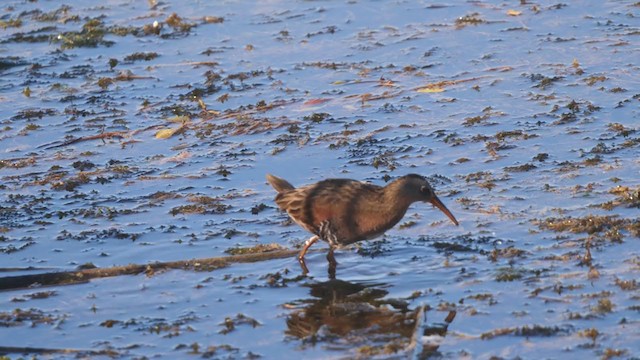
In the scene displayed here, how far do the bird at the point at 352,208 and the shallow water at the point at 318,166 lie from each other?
0.21 meters

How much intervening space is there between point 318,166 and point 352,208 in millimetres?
2207

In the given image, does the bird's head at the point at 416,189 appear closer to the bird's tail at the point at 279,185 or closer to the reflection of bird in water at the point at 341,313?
the reflection of bird in water at the point at 341,313

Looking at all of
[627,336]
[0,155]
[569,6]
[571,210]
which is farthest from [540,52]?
[627,336]

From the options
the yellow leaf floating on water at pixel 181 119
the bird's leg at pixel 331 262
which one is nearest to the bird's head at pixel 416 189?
the bird's leg at pixel 331 262

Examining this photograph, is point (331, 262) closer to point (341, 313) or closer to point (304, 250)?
point (304, 250)

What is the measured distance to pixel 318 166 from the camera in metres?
11.2

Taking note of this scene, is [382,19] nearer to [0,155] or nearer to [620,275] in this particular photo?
[0,155]

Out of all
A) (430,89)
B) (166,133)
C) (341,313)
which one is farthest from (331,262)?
(430,89)

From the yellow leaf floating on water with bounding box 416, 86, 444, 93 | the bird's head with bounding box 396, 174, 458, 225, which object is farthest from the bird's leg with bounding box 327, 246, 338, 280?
the yellow leaf floating on water with bounding box 416, 86, 444, 93

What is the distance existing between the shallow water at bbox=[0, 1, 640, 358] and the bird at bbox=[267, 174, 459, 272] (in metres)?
0.21

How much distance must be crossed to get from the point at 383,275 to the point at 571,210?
170 centimetres

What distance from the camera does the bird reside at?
8953 millimetres

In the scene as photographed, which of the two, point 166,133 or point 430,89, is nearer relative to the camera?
point 166,133

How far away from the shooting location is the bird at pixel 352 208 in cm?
895
